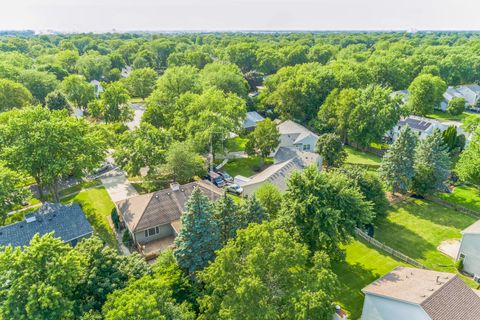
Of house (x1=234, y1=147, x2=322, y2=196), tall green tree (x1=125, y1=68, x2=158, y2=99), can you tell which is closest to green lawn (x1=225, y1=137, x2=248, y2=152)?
house (x1=234, y1=147, x2=322, y2=196)

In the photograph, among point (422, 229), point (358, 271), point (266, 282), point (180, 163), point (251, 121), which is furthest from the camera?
point (251, 121)

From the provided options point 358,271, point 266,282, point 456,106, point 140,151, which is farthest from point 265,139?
point 456,106

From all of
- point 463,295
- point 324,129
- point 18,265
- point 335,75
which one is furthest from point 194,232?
point 335,75

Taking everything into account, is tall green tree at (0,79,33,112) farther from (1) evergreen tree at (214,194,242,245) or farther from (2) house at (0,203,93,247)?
(1) evergreen tree at (214,194,242,245)

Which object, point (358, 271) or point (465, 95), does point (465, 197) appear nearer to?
point (358, 271)

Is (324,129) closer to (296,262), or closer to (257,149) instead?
A: (257,149)

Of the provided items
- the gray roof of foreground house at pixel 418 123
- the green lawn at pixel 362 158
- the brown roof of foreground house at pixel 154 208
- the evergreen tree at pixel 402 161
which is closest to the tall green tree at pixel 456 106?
the gray roof of foreground house at pixel 418 123

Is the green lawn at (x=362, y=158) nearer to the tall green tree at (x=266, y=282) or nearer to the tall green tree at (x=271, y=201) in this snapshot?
the tall green tree at (x=271, y=201)
